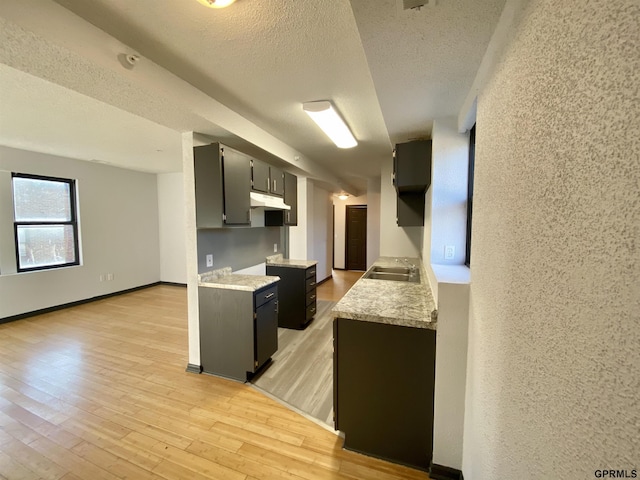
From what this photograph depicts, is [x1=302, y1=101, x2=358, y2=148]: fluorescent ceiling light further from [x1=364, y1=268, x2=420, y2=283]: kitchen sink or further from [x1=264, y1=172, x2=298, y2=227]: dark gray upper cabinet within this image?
[x1=364, y1=268, x2=420, y2=283]: kitchen sink

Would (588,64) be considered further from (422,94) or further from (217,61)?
(217,61)

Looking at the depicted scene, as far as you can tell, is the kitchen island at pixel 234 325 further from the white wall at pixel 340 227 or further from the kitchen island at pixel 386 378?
the white wall at pixel 340 227

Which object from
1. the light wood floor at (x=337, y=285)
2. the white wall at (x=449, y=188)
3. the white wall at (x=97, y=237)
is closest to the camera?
the white wall at (x=449, y=188)

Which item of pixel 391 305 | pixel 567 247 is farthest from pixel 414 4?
pixel 391 305

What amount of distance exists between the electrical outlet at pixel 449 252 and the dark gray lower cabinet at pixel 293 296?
2.03m

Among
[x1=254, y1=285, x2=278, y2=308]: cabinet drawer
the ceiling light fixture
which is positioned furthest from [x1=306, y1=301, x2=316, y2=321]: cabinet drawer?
the ceiling light fixture

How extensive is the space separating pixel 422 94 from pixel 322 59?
70cm

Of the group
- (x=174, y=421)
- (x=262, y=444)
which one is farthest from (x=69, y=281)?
(x=262, y=444)

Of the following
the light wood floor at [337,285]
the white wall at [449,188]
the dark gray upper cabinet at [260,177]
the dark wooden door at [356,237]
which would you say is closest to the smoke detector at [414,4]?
the white wall at [449,188]

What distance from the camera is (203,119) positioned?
216 cm

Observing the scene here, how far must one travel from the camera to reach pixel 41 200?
14.2 ft

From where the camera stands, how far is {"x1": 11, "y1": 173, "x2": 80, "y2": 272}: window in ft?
13.3

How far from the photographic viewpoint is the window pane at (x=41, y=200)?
4039mm

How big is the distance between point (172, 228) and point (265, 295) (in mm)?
4606
